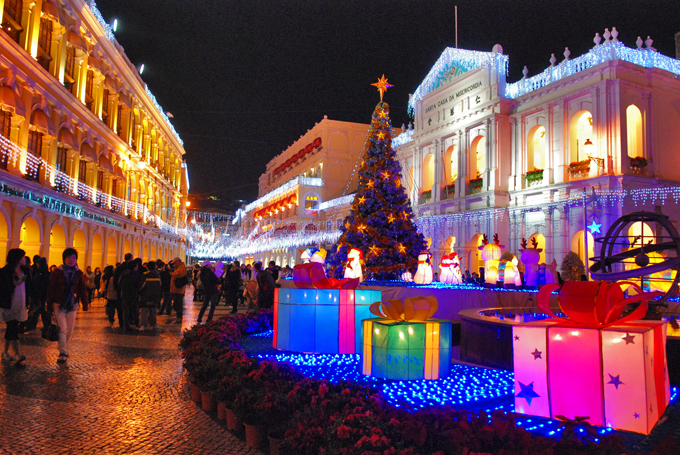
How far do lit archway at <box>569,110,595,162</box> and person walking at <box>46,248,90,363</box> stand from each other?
62.0 feet

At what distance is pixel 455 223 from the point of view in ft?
86.2

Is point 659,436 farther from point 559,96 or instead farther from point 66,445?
point 559,96

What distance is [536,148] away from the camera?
25.4 m

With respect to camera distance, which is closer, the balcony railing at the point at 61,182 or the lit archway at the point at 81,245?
the balcony railing at the point at 61,182

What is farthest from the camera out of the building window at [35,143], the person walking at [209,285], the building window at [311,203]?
the building window at [311,203]

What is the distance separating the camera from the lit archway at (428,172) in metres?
29.9

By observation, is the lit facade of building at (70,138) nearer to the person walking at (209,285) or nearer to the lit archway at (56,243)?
the lit archway at (56,243)

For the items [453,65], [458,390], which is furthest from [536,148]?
[458,390]

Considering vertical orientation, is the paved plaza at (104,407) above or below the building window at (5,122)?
below

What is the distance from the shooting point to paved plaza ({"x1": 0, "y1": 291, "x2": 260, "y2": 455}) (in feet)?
13.8

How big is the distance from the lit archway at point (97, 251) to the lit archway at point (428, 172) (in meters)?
18.7

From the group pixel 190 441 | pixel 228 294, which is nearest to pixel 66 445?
pixel 190 441

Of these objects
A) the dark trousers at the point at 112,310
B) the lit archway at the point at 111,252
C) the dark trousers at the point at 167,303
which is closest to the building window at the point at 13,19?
the dark trousers at the point at 112,310

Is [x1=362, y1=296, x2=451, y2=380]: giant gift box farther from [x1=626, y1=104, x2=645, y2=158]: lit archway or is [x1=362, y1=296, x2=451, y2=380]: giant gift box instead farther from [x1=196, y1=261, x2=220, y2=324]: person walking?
[x1=626, y1=104, x2=645, y2=158]: lit archway
